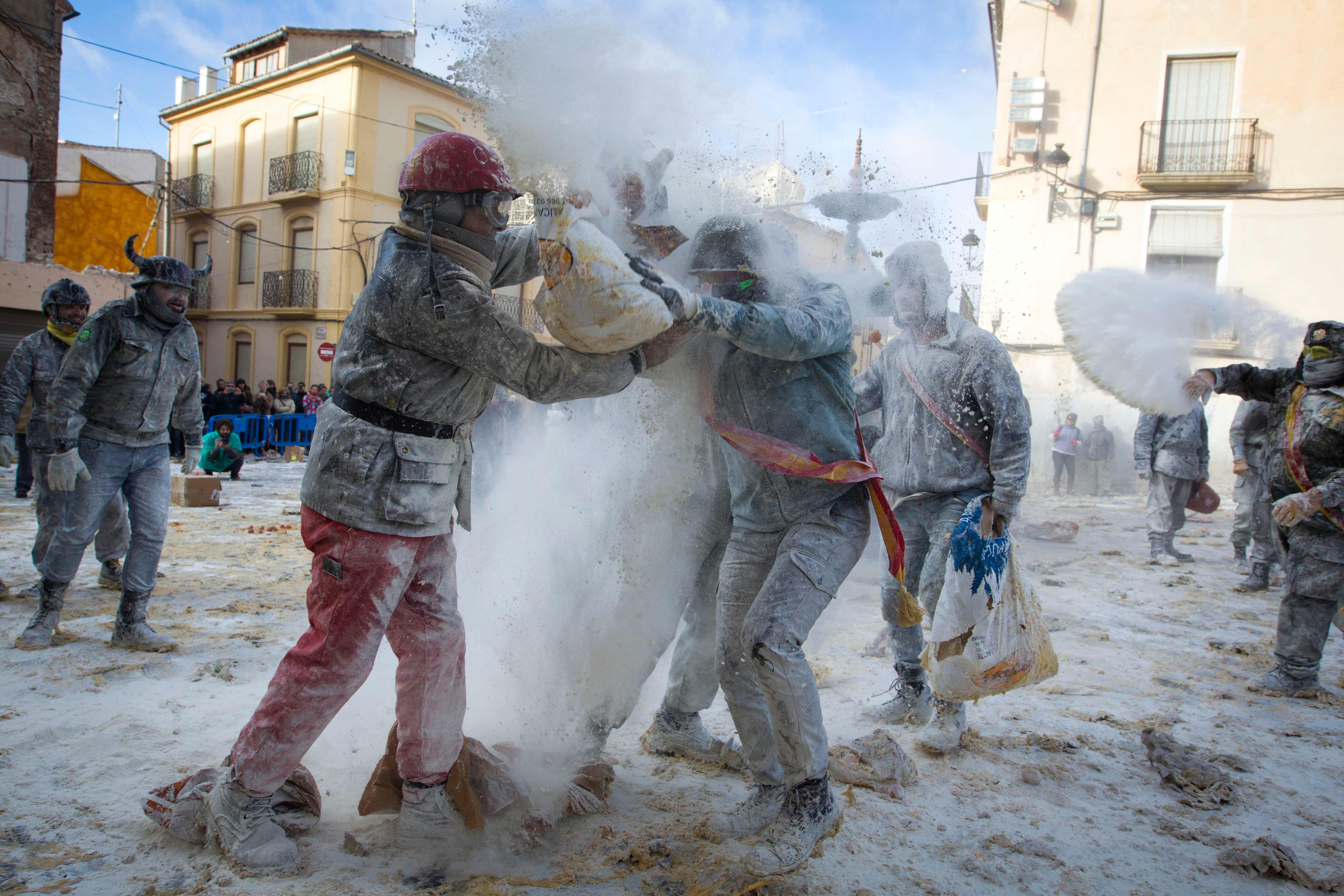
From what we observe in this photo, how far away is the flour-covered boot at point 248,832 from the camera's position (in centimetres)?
224

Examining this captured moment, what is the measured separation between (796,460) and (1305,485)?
3145mm

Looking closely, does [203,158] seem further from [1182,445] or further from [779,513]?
[779,513]

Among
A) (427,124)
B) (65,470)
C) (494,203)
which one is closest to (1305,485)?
(494,203)

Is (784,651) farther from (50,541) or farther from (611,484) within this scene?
(50,541)

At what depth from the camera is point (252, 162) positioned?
24.0m

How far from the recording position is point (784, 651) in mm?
2346

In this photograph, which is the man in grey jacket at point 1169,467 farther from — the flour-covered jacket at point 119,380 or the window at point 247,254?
the window at point 247,254

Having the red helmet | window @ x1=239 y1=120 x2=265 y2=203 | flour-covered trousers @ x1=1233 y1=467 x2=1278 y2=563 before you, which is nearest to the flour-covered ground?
the red helmet

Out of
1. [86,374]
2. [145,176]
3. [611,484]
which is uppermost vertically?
[145,176]

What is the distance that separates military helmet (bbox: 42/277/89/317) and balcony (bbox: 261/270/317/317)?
57.9 ft

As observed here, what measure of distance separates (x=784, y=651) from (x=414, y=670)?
1095 mm

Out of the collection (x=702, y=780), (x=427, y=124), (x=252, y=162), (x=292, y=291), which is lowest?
(x=702, y=780)

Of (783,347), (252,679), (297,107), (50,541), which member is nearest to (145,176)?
(297,107)

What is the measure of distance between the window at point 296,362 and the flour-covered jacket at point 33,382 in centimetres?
1666
